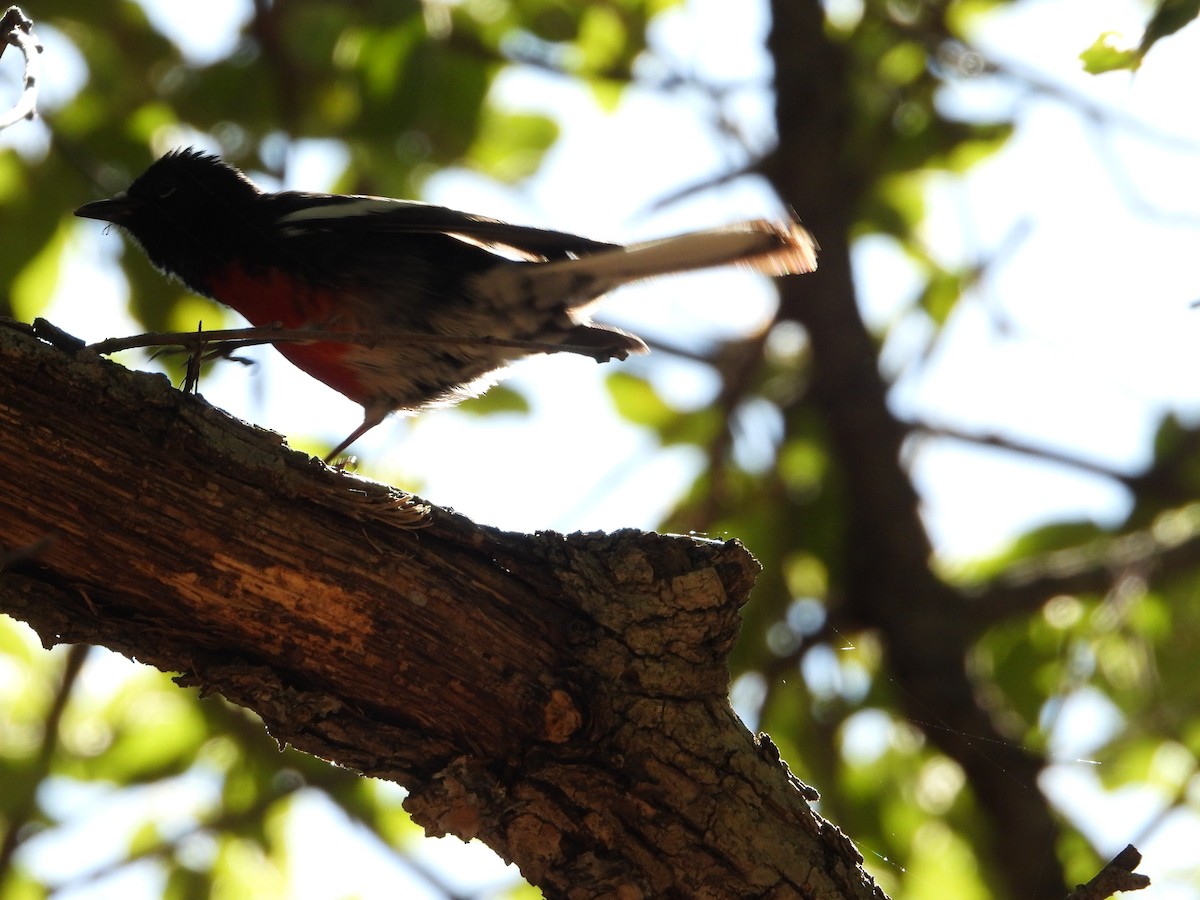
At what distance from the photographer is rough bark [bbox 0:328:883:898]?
90.1 inches

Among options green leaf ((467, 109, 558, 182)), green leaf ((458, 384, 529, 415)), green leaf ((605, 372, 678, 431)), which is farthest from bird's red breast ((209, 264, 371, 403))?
green leaf ((605, 372, 678, 431))

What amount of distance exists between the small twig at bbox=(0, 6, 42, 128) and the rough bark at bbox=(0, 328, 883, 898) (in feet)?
1.56

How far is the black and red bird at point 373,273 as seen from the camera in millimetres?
3779

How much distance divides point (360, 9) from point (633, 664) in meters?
3.25

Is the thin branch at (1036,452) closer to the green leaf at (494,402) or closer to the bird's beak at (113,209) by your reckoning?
the green leaf at (494,402)

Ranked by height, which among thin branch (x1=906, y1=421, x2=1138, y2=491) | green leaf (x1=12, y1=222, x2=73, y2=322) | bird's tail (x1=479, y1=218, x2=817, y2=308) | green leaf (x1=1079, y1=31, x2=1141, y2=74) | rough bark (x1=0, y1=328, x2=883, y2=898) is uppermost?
thin branch (x1=906, y1=421, x2=1138, y2=491)

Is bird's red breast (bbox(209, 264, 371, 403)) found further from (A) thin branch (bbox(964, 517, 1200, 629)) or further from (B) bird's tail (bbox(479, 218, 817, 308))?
(A) thin branch (bbox(964, 517, 1200, 629))

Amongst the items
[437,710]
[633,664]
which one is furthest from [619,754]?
[437,710]

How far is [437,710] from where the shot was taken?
8.09 ft

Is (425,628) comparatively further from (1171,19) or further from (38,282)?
(38,282)

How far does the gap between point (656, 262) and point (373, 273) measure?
40.8 inches

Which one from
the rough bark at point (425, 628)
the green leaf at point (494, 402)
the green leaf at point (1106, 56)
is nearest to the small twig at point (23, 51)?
the rough bark at point (425, 628)

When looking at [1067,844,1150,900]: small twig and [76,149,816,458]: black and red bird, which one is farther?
[76,149,816,458]: black and red bird

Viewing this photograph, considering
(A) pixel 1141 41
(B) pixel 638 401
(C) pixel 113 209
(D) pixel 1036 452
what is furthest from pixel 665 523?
(A) pixel 1141 41
